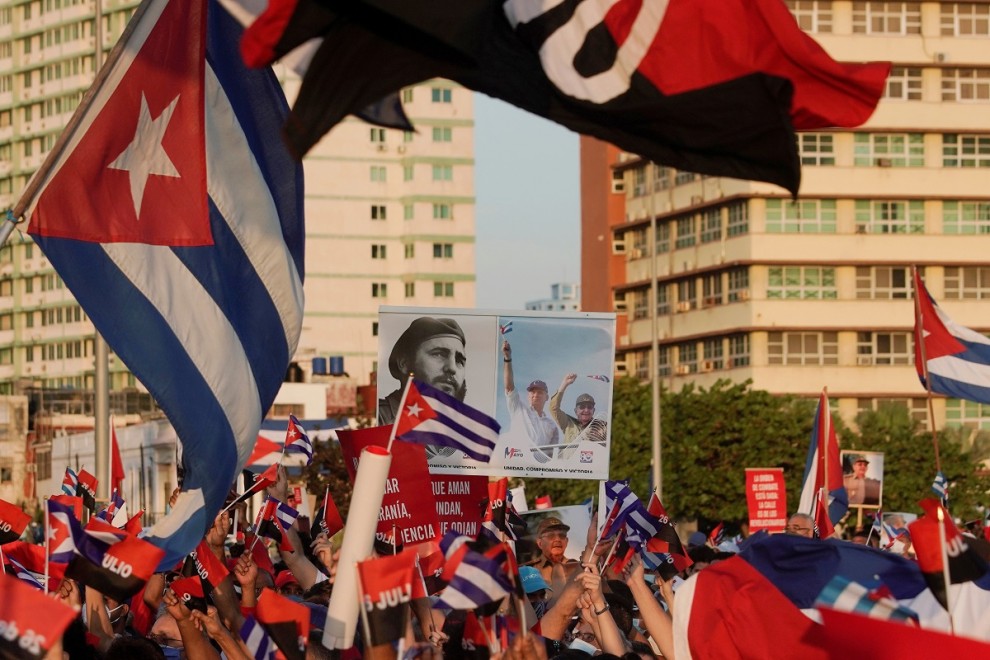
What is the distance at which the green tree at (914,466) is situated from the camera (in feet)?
202

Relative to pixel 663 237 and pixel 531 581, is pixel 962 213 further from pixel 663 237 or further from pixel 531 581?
pixel 531 581

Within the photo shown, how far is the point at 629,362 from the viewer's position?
89688 mm

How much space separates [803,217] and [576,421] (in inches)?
2666

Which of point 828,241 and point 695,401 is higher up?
point 828,241

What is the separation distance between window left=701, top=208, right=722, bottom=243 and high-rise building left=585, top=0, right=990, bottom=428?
16cm

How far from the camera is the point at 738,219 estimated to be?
81.2 m

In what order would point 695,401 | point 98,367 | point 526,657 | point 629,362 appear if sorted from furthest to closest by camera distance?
point 629,362 → point 695,401 → point 98,367 → point 526,657

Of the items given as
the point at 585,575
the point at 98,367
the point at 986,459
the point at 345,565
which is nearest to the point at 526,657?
the point at 345,565

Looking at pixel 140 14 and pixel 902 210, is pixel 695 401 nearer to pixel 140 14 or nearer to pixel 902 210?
pixel 902 210

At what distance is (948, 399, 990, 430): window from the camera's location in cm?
7838

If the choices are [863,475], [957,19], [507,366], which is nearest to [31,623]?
[507,366]

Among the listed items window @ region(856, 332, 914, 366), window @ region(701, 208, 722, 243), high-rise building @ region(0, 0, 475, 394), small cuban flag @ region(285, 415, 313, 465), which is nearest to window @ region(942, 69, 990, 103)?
window @ region(856, 332, 914, 366)

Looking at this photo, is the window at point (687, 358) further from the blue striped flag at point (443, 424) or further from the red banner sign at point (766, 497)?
the blue striped flag at point (443, 424)

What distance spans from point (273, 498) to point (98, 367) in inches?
673
